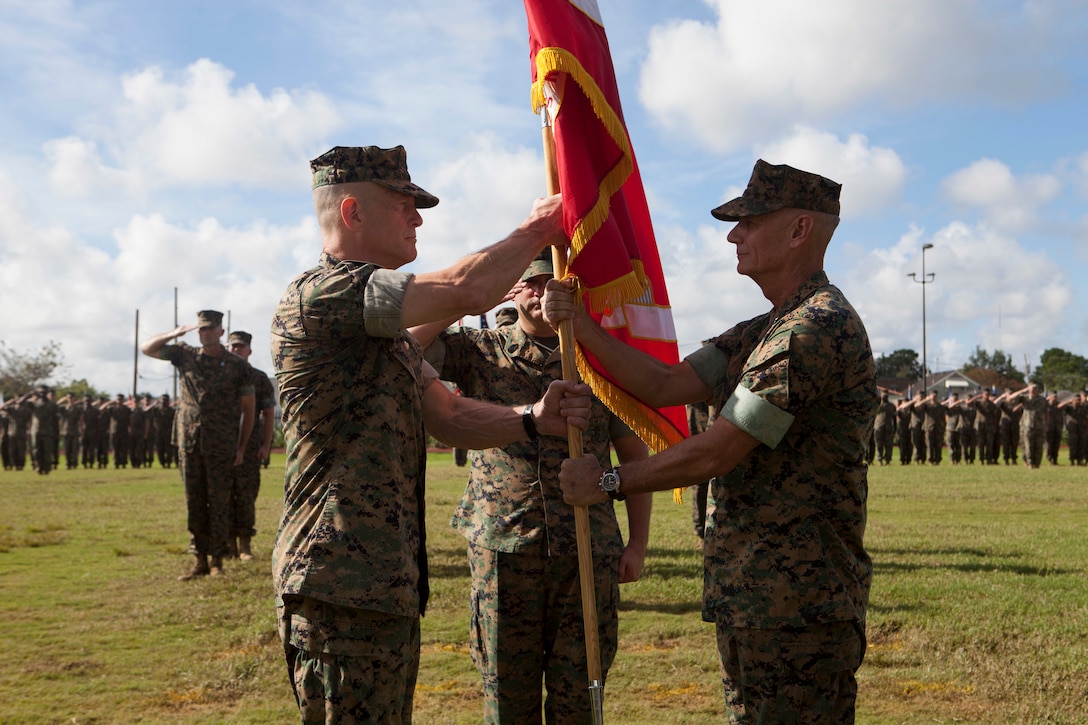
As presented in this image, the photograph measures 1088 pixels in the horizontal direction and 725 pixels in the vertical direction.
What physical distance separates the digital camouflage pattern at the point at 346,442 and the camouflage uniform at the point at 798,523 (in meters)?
1.15

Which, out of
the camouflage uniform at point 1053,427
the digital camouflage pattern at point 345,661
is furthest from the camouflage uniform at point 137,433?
the digital camouflage pattern at point 345,661

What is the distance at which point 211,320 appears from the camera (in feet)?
33.9

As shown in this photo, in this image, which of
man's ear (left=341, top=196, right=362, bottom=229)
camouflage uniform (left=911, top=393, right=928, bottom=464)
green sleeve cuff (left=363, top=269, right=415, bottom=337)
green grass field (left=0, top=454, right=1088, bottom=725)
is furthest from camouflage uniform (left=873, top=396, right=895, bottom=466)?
green sleeve cuff (left=363, top=269, right=415, bottom=337)

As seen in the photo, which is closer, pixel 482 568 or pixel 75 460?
pixel 482 568

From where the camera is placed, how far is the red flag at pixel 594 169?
3.98 metres

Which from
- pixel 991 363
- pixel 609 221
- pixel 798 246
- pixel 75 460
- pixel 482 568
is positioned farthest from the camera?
pixel 991 363

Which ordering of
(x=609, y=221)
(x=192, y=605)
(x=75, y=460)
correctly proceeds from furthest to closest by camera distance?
(x=75, y=460) → (x=192, y=605) → (x=609, y=221)

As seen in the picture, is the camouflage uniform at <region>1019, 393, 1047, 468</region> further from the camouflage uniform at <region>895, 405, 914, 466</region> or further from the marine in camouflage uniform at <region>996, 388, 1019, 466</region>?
the camouflage uniform at <region>895, 405, 914, 466</region>

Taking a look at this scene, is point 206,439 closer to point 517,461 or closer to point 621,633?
point 621,633

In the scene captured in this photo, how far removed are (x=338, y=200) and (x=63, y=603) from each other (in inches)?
298

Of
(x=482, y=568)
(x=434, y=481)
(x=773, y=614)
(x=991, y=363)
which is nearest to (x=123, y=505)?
(x=434, y=481)

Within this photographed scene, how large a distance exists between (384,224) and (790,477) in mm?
1681

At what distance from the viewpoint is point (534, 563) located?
14.1 ft

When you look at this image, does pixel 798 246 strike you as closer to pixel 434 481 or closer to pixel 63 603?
pixel 63 603
